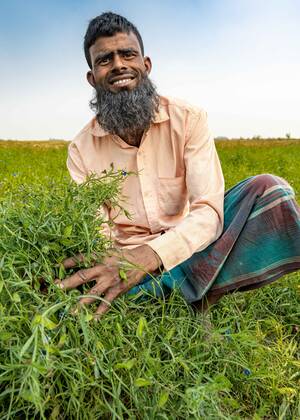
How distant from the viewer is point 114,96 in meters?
3.15

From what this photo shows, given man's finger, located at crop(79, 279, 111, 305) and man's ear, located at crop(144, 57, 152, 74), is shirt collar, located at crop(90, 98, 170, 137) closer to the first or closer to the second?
man's ear, located at crop(144, 57, 152, 74)

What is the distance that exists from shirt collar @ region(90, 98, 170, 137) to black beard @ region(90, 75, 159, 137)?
0.08 ft

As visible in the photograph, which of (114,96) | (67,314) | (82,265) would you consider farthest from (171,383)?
(114,96)

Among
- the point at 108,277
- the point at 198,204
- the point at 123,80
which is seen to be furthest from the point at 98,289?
the point at 123,80

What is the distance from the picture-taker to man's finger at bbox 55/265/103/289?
2023 millimetres

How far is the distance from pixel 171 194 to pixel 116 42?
3.35ft

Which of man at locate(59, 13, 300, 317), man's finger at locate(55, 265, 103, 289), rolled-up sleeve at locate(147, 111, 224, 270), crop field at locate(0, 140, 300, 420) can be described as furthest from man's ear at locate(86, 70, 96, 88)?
man's finger at locate(55, 265, 103, 289)

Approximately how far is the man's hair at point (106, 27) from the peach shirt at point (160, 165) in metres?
0.53

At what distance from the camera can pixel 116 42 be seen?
125 inches

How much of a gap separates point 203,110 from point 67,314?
165cm

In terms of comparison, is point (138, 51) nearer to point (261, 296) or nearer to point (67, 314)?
point (261, 296)

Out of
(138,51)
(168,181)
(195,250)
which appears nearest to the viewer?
(195,250)

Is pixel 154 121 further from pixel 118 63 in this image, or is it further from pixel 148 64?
pixel 148 64

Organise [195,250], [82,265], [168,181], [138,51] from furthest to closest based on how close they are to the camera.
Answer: [138,51] < [168,181] < [195,250] < [82,265]
